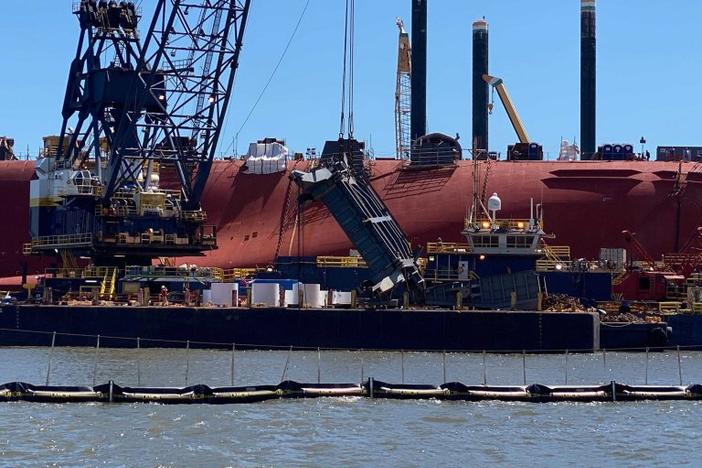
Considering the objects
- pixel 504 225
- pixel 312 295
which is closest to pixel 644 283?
pixel 504 225

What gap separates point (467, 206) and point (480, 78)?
35794 millimetres

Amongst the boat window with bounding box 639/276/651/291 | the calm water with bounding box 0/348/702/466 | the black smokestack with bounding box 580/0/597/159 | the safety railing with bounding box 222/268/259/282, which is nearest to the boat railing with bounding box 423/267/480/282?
the boat window with bounding box 639/276/651/291

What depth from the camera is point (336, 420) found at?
38.8 metres

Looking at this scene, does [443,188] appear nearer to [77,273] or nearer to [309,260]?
[309,260]

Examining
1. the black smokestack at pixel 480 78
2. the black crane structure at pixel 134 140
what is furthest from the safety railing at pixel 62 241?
the black smokestack at pixel 480 78

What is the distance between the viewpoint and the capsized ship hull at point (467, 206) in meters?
84.4

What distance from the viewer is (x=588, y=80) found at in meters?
111

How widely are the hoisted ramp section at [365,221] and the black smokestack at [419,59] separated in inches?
1712

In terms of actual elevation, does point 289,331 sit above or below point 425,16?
below

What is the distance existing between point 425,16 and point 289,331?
52.7 meters

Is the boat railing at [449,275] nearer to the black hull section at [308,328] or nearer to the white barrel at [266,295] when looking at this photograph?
the black hull section at [308,328]

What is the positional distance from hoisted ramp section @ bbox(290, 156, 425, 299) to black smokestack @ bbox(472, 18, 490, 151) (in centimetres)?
4872

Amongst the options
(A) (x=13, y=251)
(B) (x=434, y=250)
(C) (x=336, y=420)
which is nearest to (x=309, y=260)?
(B) (x=434, y=250)

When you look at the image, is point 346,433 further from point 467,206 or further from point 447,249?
point 467,206
